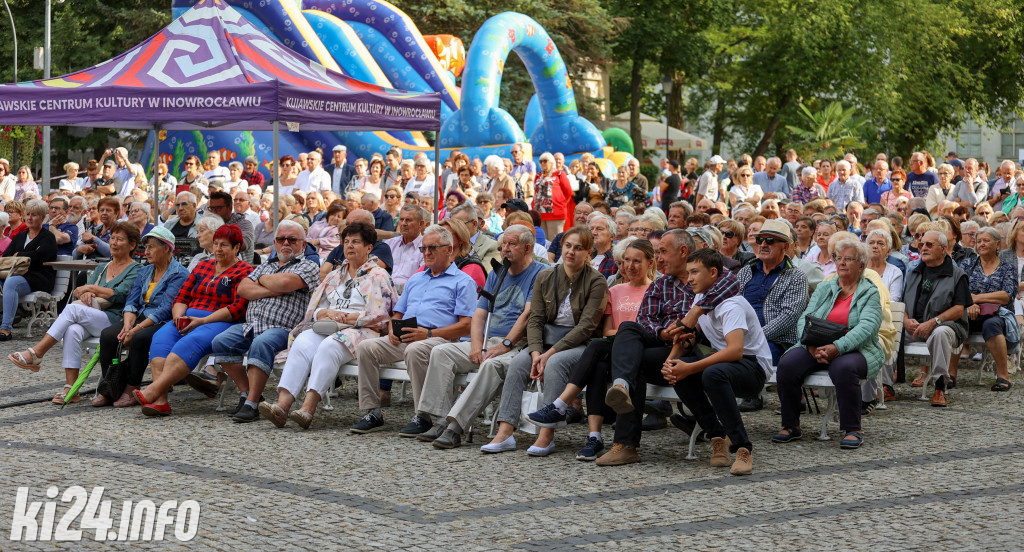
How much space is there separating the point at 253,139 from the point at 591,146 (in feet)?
22.7

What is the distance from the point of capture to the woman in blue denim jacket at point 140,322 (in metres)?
8.83

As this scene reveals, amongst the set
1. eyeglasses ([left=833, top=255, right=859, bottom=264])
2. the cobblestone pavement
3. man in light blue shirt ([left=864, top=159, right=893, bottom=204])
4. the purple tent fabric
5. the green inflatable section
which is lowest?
the cobblestone pavement

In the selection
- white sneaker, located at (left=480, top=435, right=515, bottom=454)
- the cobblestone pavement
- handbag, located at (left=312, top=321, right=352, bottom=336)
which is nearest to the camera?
the cobblestone pavement

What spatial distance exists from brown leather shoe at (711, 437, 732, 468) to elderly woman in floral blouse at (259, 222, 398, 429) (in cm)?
253

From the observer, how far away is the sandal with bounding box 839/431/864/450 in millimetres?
7332

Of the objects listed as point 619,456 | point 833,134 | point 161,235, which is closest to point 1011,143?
point 833,134

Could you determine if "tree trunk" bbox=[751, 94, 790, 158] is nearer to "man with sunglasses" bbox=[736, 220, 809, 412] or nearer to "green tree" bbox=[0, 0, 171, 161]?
"green tree" bbox=[0, 0, 171, 161]

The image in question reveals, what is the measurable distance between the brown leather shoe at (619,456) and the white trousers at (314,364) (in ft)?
6.57

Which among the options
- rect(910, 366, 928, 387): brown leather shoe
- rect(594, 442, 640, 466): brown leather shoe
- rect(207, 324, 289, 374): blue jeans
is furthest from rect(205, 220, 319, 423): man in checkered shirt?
rect(910, 366, 928, 387): brown leather shoe

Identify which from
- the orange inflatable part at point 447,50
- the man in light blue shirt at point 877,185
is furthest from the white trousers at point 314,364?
the orange inflatable part at point 447,50

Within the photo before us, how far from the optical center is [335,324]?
824cm

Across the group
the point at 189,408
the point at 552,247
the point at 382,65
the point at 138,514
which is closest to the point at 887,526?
the point at 138,514

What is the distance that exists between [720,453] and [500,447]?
130 centimetres

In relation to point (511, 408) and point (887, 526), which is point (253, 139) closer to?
point (511, 408)
